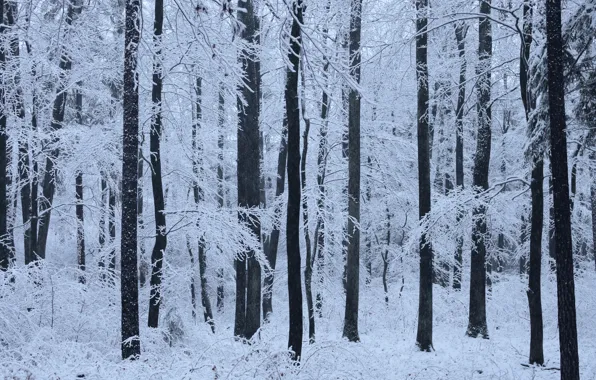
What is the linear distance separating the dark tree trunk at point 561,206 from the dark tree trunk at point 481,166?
18.7ft

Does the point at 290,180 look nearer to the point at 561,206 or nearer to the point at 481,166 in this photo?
the point at 561,206

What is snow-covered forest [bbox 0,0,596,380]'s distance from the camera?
8727 mm

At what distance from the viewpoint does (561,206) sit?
26.4ft

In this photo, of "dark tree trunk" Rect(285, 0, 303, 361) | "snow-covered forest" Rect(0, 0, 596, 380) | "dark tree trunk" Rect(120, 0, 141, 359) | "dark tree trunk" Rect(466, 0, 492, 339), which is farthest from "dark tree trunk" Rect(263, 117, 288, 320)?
"dark tree trunk" Rect(120, 0, 141, 359)

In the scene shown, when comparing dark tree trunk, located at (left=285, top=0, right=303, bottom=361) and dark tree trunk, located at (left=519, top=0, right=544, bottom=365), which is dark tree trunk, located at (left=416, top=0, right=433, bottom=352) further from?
dark tree trunk, located at (left=285, top=0, right=303, bottom=361)

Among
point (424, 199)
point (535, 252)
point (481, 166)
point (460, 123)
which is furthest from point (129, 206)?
point (460, 123)

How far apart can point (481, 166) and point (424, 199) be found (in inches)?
103

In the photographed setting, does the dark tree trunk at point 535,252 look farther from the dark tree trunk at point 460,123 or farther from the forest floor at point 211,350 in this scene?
the dark tree trunk at point 460,123

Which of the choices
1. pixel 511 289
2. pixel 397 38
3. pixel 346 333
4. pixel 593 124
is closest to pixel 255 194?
pixel 346 333

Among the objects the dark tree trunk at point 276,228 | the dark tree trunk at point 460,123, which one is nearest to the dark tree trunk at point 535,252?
the dark tree trunk at point 460,123

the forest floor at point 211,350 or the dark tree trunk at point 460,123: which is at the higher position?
the dark tree trunk at point 460,123

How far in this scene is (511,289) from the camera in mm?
22359

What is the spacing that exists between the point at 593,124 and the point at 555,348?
729 centimetres

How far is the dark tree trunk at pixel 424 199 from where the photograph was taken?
12828 millimetres
